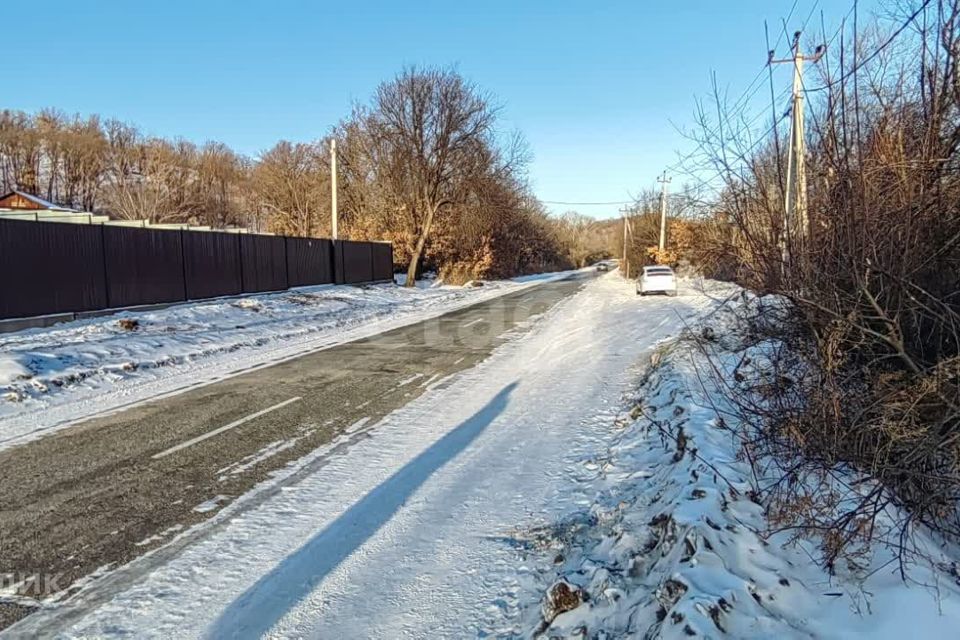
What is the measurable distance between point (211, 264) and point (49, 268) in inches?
236

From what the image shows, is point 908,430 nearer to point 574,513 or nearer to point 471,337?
point 574,513

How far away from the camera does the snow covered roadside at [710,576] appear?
2.40 meters

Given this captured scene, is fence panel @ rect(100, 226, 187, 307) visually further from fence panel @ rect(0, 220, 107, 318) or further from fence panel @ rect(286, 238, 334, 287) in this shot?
fence panel @ rect(286, 238, 334, 287)

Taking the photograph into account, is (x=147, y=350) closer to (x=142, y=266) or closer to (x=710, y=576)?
(x=142, y=266)

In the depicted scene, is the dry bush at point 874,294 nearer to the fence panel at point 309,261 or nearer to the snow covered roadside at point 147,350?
the snow covered roadside at point 147,350

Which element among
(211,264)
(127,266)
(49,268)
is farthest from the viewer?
(211,264)

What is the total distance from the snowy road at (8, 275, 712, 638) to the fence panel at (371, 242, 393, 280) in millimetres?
26433

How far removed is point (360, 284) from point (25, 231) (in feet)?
58.1

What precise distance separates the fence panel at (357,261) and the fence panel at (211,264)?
351 inches

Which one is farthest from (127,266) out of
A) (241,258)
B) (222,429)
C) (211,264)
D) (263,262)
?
(222,429)

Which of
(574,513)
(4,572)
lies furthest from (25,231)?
(574,513)

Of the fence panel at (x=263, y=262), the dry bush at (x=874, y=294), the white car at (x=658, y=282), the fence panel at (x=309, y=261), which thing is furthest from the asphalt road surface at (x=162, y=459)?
the white car at (x=658, y=282)

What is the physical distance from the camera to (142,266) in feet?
52.1

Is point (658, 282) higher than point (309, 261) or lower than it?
lower
